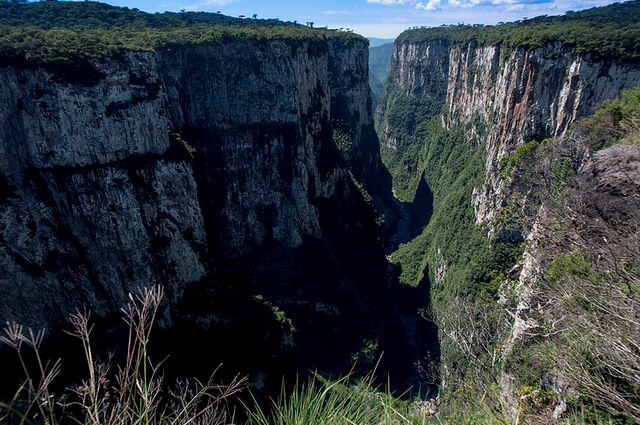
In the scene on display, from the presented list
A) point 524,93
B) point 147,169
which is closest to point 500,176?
point 524,93

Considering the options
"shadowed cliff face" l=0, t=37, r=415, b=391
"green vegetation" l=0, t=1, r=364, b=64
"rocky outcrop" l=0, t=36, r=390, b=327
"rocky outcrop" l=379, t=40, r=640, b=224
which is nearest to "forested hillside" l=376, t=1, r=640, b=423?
"rocky outcrop" l=379, t=40, r=640, b=224

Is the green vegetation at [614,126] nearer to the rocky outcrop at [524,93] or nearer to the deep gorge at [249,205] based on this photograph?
the deep gorge at [249,205]

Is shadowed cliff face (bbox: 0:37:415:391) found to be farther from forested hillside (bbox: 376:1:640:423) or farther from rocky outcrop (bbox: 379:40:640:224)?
rocky outcrop (bbox: 379:40:640:224)

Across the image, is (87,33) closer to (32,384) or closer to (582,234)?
(32,384)

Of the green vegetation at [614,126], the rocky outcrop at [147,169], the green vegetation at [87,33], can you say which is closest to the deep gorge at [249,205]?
the rocky outcrop at [147,169]

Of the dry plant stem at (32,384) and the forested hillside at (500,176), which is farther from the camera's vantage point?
the forested hillside at (500,176)

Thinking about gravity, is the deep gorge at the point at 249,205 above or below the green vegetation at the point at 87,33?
below

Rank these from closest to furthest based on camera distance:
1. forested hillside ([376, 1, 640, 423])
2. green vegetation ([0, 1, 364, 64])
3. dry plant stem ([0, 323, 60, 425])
Answer: 1. dry plant stem ([0, 323, 60, 425])
2. forested hillside ([376, 1, 640, 423])
3. green vegetation ([0, 1, 364, 64])
